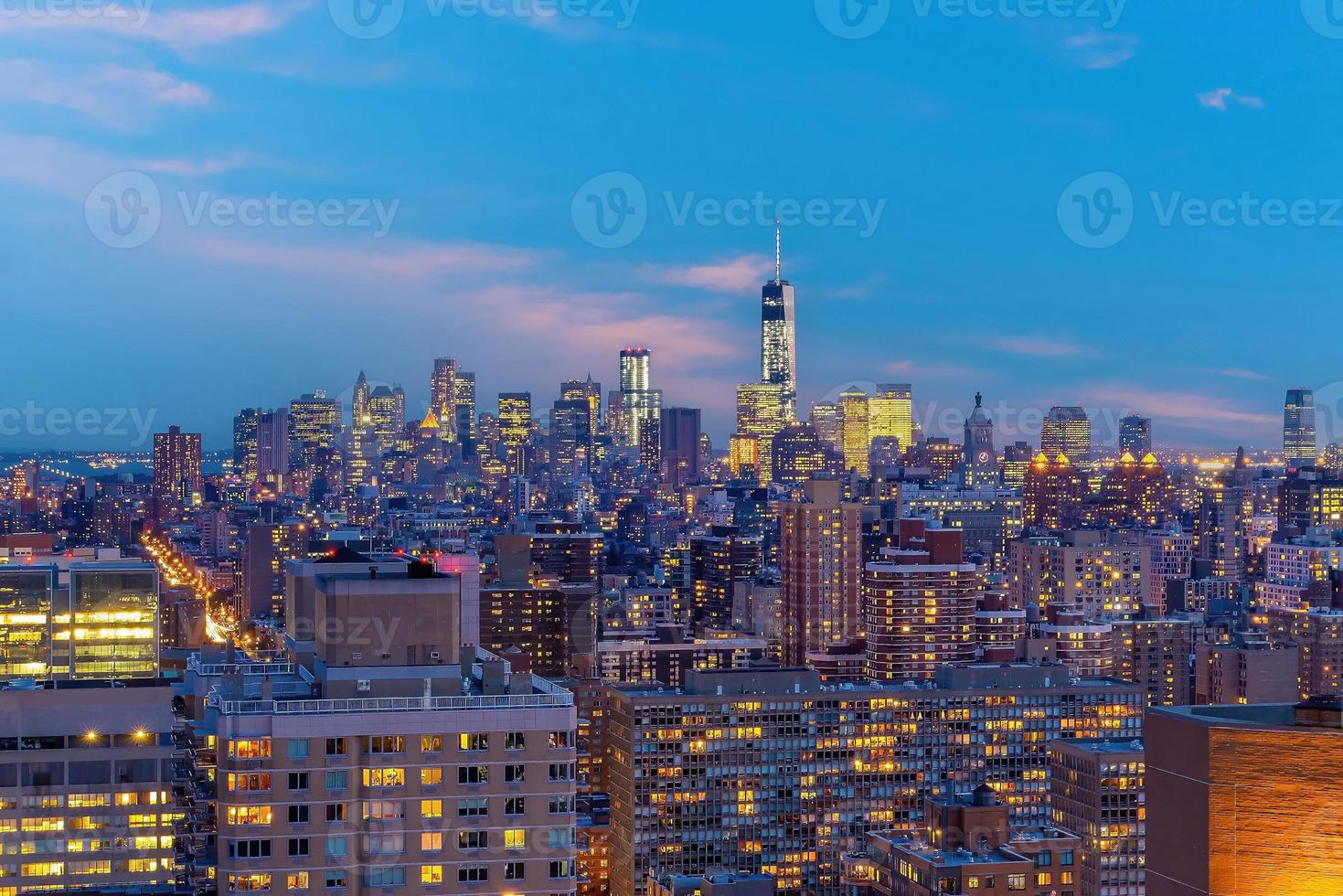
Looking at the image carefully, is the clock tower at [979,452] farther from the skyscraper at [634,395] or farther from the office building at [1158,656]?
the office building at [1158,656]

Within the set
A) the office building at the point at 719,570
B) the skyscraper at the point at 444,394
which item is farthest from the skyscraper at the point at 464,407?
the office building at the point at 719,570

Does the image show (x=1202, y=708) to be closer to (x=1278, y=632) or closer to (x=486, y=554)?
(x=1278, y=632)

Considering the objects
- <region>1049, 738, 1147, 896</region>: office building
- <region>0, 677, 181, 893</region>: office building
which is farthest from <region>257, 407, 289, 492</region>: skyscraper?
<region>0, 677, 181, 893</region>: office building

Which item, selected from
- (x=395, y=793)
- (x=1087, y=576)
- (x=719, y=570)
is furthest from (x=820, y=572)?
(x=395, y=793)

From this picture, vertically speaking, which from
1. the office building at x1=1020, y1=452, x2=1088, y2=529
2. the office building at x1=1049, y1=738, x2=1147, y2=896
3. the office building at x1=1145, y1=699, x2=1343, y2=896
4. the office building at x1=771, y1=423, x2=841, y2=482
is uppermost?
the office building at x1=771, y1=423, x2=841, y2=482

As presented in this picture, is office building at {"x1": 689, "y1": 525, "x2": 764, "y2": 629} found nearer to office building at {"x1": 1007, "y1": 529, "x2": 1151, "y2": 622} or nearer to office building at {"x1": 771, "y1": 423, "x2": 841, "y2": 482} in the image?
office building at {"x1": 1007, "y1": 529, "x2": 1151, "y2": 622}

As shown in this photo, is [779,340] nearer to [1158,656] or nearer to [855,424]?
[855,424]

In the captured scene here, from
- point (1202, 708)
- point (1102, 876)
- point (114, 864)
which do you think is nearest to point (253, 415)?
point (1102, 876)

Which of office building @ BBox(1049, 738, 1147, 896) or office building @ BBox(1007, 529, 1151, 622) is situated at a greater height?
office building @ BBox(1007, 529, 1151, 622)
